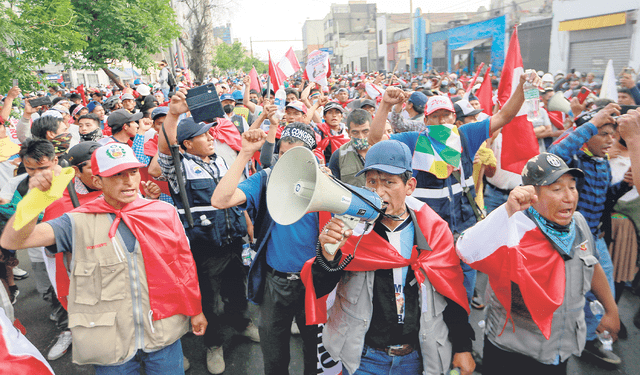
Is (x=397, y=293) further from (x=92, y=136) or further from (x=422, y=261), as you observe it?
(x=92, y=136)

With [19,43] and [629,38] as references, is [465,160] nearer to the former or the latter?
[19,43]

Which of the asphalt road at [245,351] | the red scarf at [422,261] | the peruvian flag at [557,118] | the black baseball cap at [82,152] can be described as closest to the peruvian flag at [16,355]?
the red scarf at [422,261]

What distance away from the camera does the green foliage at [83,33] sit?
6109 millimetres

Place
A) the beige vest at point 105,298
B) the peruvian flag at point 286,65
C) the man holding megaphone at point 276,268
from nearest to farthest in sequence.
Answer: the beige vest at point 105,298, the man holding megaphone at point 276,268, the peruvian flag at point 286,65

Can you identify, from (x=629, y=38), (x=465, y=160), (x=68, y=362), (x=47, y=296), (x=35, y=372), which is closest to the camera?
(x=35, y=372)

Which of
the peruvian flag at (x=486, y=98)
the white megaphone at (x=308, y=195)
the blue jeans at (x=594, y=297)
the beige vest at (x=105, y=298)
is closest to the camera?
the white megaphone at (x=308, y=195)

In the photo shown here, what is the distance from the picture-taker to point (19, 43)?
19.7ft

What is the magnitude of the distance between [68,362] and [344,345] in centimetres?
309

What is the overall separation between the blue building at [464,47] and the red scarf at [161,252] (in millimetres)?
24748

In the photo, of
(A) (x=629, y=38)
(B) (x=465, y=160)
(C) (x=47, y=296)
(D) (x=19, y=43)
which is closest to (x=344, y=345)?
(B) (x=465, y=160)

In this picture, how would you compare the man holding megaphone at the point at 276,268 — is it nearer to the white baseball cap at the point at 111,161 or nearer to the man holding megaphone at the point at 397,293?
the man holding megaphone at the point at 397,293

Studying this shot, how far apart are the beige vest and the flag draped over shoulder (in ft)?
7.58

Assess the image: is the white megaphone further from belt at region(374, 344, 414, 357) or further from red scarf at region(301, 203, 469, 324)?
belt at region(374, 344, 414, 357)

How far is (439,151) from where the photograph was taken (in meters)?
3.40
